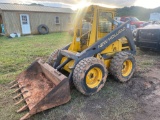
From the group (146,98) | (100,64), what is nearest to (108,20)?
(100,64)

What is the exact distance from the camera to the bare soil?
2.83 metres

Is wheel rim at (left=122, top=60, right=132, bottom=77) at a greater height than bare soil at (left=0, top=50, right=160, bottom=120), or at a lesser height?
greater

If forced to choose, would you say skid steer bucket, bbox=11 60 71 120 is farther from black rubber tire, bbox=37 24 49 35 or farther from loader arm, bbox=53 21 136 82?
black rubber tire, bbox=37 24 49 35

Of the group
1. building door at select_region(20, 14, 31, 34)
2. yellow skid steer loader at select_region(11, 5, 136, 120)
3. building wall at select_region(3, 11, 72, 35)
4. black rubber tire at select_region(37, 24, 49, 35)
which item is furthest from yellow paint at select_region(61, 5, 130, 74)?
black rubber tire at select_region(37, 24, 49, 35)

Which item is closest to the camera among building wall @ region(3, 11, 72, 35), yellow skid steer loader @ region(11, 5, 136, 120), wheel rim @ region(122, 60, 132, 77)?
yellow skid steer loader @ region(11, 5, 136, 120)

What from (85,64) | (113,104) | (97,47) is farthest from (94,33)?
(113,104)

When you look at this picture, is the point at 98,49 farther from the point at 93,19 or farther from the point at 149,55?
the point at 149,55

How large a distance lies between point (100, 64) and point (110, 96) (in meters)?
0.74

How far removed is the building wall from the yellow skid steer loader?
37.3 ft

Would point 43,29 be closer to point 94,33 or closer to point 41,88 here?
point 94,33

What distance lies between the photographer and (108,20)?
3850mm

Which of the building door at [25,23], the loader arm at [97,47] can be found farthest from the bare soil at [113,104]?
the building door at [25,23]

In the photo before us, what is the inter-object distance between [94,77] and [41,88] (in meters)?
1.19

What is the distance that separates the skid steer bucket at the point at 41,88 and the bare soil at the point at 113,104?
20 centimetres
